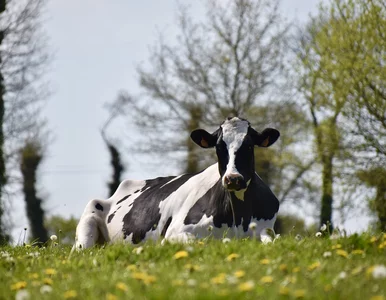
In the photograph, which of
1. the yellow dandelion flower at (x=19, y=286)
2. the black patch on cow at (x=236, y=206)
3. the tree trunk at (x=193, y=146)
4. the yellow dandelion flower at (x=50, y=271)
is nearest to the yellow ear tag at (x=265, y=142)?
the black patch on cow at (x=236, y=206)

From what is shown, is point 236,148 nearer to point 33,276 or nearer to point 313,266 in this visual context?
point 33,276

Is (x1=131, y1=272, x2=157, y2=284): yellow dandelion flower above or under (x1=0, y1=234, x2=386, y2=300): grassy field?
above

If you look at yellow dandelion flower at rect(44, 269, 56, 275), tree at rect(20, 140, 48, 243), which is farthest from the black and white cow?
tree at rect(20, 140, 48, 243)

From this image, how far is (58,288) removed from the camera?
17.9ft

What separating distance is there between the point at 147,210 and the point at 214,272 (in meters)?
6.01

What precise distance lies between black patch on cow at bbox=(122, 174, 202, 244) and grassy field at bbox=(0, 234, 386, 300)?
3.55 metres

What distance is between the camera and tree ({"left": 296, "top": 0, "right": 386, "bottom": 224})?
78.9 feet

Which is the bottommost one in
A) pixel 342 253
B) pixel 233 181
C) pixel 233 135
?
pixel 342 253

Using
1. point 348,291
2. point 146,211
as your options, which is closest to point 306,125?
point 146,211

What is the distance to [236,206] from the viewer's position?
9.54 m

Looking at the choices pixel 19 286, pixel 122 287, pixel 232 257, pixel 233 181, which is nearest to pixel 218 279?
pixel 122 287

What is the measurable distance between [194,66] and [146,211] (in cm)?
2066

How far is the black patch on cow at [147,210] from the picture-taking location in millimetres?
11086

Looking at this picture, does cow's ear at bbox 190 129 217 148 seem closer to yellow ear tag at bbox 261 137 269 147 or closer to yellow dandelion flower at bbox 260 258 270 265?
yellow ear tag at bbox 261 137 269 147
